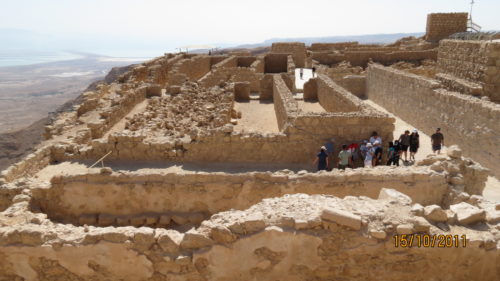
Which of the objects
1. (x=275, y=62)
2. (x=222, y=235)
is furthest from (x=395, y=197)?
(x=275, y=62)

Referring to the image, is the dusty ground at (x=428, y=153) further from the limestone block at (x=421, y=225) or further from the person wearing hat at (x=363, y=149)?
the limestone block at (x=421, y=225)

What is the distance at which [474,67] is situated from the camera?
47.3ft

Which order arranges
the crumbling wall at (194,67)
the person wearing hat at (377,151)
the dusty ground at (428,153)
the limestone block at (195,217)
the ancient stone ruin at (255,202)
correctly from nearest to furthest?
the ancient stone ruin at (255,202), the limestone block at (195,217), the person wearing hat at (377,151), the dusty ground at (428,153), the crumbling wall at (194,67)

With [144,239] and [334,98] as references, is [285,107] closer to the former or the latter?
[334,98]

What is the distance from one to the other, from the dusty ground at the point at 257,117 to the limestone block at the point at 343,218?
755 centimetres

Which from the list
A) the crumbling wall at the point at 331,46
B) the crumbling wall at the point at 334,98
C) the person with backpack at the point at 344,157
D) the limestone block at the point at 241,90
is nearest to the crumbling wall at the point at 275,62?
the crumbling wall at the point at 331,46

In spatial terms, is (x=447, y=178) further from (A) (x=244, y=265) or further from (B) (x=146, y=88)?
(B) (x=146, y=88)

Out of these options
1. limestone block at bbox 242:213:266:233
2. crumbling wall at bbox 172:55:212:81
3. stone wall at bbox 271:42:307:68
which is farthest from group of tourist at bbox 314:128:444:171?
stone wall at bbox 271:42:307:68

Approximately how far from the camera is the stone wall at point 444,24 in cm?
2578

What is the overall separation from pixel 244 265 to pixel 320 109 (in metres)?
12.3

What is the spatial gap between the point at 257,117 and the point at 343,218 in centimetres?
1067

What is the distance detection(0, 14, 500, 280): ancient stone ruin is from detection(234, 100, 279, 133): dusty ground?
0.18 m

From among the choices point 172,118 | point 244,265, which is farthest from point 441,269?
point 172,118
